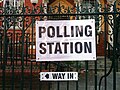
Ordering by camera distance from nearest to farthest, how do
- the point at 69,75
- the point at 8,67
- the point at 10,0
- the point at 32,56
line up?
the point at 69,75 < the point at 32,56 < the point at 8,67 < the point at 10,0

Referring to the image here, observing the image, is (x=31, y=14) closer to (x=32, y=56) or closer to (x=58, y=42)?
(x=58, y=42)

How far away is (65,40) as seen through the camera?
5184mm

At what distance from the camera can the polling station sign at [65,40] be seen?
514 centimetres

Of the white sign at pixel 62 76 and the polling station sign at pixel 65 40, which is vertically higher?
the polling station sign at pixel 65 40

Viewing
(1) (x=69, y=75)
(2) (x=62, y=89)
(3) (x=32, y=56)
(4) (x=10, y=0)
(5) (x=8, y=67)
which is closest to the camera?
(1) (x=69, y=75)

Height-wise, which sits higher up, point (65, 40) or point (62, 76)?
point (65, 40)

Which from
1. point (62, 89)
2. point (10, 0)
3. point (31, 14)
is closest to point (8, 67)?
point (62, 89)

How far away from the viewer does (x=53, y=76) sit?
5.16 m

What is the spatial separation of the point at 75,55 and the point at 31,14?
3.66 ft

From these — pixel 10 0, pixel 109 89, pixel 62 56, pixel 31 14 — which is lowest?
pixel 109 89

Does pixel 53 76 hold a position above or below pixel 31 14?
below

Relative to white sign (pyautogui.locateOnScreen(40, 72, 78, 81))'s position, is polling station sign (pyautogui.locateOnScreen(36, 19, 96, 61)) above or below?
above

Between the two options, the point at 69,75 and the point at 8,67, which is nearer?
the point at 69,75

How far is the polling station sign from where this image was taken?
16.9ft
